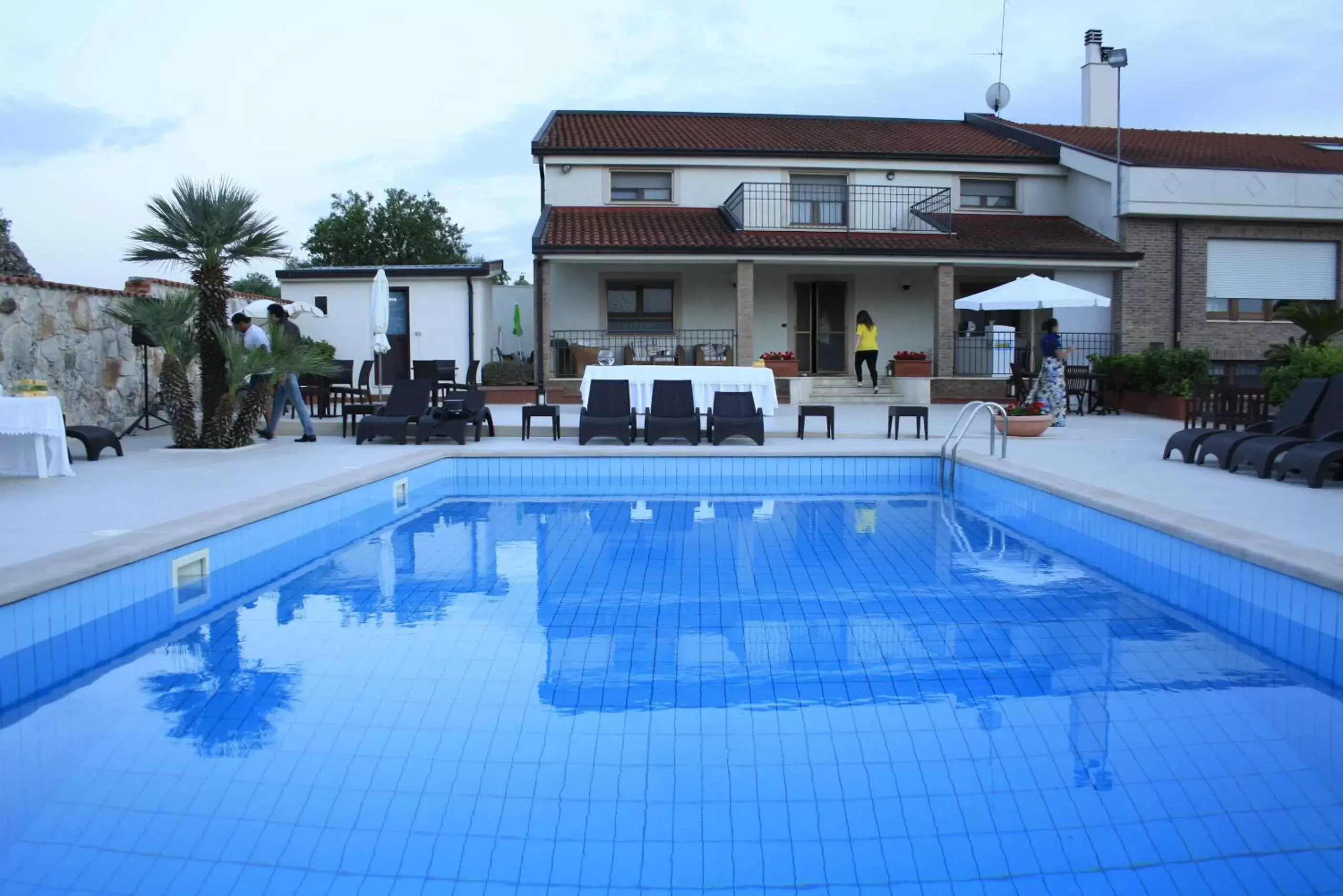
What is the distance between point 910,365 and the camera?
64.9 ft

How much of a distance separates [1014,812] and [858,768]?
56 cm

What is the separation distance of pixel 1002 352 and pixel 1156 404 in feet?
13.1

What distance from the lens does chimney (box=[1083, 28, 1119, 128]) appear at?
27188 millimetres

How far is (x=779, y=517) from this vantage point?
9266mm

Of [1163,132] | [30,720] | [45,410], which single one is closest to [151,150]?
[45,410]

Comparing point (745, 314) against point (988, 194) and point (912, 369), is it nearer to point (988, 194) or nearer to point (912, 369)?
point (912, 369)

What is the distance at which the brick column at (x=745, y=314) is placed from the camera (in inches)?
783

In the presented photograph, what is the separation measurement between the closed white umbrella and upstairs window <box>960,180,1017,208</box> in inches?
311

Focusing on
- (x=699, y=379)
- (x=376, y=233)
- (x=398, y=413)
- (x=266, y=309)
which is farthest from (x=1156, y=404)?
(x=376, y=233)

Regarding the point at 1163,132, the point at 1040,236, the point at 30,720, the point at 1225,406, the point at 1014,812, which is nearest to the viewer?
the point at 1014,812

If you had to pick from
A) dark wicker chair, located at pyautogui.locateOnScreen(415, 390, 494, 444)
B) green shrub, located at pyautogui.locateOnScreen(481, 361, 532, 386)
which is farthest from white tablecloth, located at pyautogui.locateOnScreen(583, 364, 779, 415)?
green shrub, located at pyautogui.locateOnScreen(481, 361, 532, 386)

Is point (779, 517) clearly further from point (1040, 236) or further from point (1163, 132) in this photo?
point (1163, 132)

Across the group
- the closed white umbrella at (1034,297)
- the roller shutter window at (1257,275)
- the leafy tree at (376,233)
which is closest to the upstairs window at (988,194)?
the roller shutter window at (1257,275)

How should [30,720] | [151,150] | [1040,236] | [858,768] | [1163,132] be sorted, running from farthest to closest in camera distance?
[1163,132] → [1040,236] → [151,150] → [30,720] → [858,768]
